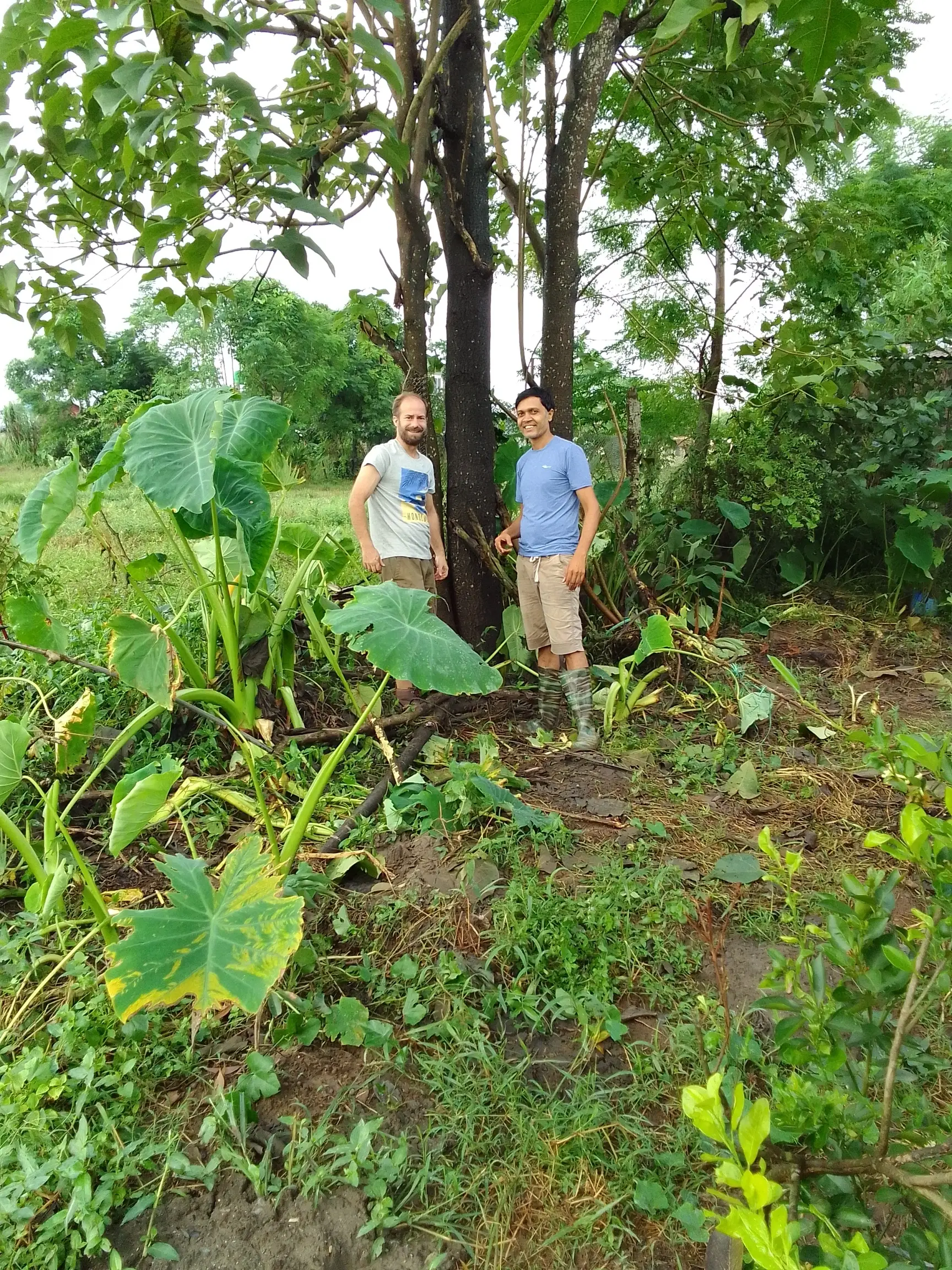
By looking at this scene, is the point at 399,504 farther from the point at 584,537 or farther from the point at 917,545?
the point at 917,545

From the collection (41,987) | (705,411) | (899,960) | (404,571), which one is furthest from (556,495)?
(899,960)

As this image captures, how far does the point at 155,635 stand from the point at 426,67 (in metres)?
2.29

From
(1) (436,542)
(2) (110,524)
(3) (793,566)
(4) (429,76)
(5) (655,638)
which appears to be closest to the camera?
(4) (429,76)

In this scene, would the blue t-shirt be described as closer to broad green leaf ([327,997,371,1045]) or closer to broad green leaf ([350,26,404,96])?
broad green leaf ([350,26,404,96])

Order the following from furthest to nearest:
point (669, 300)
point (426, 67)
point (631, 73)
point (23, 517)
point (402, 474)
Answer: point (669, 300) → point (631, 73) → point (402, 474) → point (426, 67) → point (23, 517)

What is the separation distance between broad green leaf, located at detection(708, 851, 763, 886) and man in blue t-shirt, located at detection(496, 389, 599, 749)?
0.85 m

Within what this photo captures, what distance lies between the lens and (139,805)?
1.61 meters

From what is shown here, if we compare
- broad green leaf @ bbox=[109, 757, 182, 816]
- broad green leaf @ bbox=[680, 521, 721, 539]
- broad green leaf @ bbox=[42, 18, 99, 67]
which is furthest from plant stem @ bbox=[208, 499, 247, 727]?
→ broad green leaf @ bbox=[680, 521, 721, 539]

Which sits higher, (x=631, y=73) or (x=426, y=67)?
(x=631, y=73)

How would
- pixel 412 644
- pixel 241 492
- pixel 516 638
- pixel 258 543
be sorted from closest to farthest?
1. pixel 412 644
2. pixel 241 492
3. pixel 258 543
4. pixel 516 638

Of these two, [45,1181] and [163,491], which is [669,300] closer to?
[163,491]

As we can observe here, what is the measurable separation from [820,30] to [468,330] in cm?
253

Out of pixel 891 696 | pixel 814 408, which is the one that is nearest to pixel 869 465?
pixel 814 408

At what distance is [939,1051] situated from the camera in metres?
1.44
